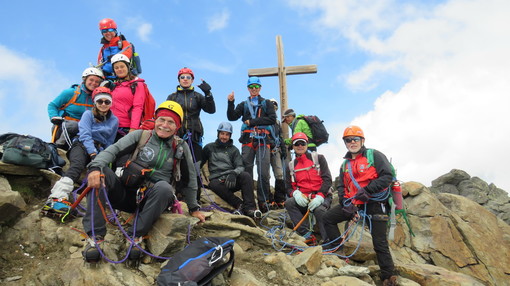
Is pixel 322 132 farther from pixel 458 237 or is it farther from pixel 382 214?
pixel 458 237

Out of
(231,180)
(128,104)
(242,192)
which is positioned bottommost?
(242,192)

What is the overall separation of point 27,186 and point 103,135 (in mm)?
2100

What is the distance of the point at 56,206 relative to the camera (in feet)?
22.1

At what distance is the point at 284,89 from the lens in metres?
A: 14.8

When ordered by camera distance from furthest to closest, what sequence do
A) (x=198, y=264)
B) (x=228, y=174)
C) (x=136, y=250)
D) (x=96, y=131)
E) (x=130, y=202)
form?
(x=228, y=174), (x=96, y=131), (x=130, y=202), (x=136, y=250), (x=198, y=264)

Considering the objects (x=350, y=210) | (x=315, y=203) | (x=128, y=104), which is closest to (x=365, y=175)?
(x=350, y=210)

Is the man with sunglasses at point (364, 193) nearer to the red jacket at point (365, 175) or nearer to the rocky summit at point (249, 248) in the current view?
the red jacket at point (365, 175)

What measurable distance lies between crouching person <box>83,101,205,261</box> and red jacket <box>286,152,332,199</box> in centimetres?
380

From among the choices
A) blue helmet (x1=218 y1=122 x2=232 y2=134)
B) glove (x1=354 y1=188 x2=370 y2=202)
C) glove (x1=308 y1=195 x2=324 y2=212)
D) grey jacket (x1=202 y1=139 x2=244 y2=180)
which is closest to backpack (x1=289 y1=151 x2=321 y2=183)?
glove (x1=308 y1=195 x2=324 y2=212)

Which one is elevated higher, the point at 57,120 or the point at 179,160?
the point at 57,120

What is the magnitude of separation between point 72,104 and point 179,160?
13.7ft

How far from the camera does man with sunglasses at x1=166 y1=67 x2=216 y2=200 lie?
9.70 metres

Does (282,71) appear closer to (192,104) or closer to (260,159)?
(260,159)

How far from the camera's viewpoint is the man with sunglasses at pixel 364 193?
7.31 m
